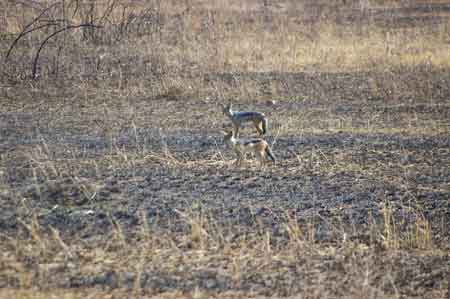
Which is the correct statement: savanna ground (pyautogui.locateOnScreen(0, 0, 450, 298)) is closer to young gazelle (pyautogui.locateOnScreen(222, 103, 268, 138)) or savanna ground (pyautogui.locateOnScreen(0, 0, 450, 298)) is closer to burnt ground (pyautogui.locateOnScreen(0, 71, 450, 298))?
burnt ground (pyautogui.locateOnScreen(0, 71, 450, 298))

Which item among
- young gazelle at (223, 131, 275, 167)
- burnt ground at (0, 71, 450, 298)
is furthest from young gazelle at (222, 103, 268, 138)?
young gazelle at (223, 131, 275, 167)

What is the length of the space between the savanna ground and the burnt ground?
0.02 meters

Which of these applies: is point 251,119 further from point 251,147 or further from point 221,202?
point 221,202

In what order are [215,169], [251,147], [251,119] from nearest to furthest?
[251,147], [215,169], [251,119]

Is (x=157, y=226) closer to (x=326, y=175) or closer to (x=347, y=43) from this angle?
(x=326, y=175)

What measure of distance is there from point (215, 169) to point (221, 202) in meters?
1.16

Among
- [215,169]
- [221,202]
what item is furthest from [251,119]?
[221,202]

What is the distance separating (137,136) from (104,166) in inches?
58.7

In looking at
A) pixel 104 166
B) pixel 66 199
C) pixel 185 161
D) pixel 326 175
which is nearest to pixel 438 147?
pixel 326 175

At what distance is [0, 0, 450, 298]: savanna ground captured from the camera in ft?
16.3

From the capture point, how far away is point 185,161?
25.8 feet

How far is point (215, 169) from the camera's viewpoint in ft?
24.7

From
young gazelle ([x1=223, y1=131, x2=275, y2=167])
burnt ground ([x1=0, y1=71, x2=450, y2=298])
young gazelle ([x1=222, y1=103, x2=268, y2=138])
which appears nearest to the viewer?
burnt ground ([x1=0, y1=71, x2=450, y2=298])

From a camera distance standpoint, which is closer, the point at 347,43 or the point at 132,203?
the point at 132,203
